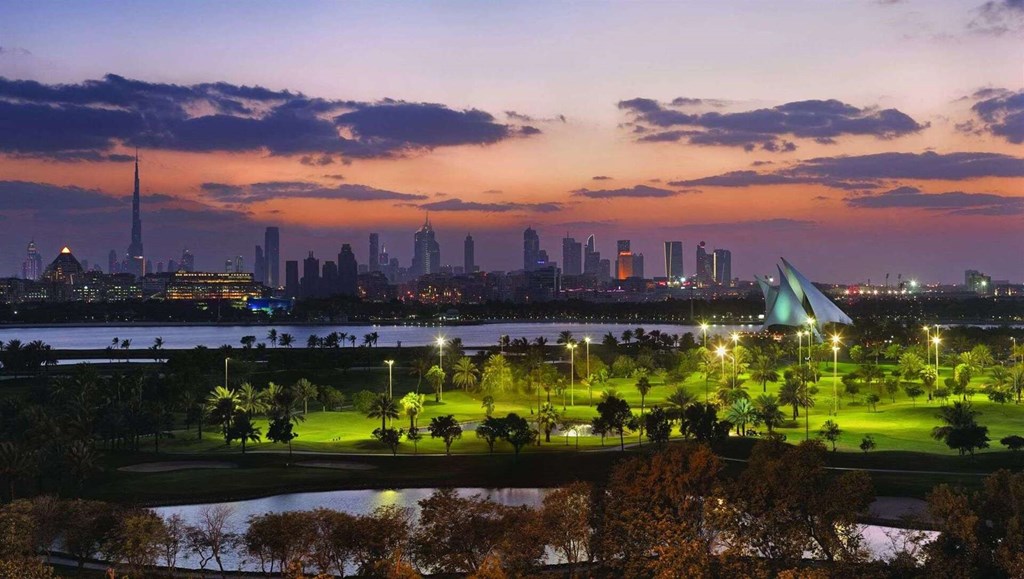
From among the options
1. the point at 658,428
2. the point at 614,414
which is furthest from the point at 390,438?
→ the point at 658,428

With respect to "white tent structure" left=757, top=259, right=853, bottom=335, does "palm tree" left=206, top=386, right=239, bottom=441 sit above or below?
below

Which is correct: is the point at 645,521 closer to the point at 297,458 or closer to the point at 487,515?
the point at 487,515

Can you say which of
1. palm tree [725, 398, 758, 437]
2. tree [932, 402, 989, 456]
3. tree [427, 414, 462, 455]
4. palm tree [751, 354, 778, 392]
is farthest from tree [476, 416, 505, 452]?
palm tree [751, 354, 778, 392]

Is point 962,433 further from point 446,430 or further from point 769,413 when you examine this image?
point 446,430

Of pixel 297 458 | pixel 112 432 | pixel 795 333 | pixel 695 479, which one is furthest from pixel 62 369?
pixel 695 479

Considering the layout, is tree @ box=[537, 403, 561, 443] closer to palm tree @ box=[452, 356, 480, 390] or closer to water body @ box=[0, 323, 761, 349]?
palm tree @ box=[452, 356, 480, 390]

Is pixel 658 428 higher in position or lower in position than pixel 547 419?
higher

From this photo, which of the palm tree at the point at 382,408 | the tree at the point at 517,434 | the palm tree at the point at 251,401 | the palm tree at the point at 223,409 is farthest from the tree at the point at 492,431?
the palm tree at the point at 251,401
